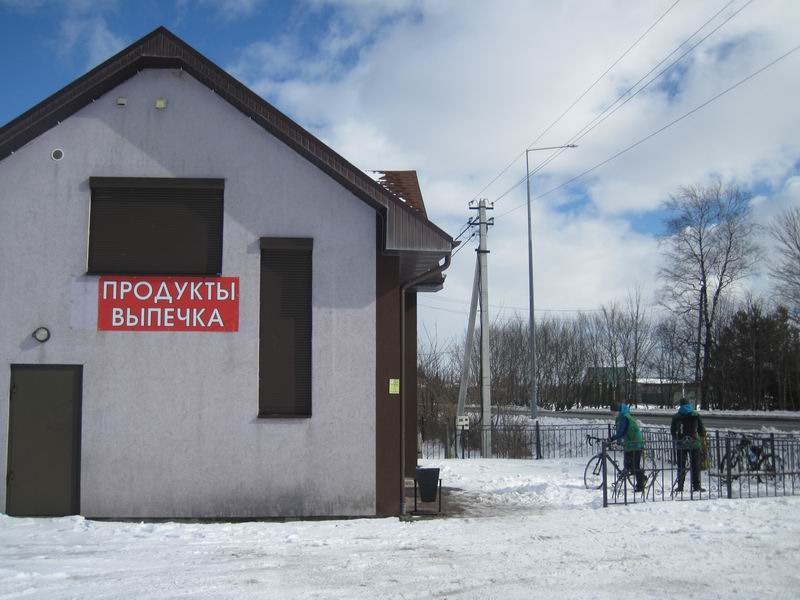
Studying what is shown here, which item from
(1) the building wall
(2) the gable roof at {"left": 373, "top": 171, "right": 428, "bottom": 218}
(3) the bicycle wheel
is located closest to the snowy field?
(1) the building wall

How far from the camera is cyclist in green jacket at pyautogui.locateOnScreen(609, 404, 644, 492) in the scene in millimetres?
13164

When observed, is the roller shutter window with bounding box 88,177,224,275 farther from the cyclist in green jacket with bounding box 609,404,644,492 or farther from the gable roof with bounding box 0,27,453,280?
the cyclist in green jacket with bounding box 609,404,644,492

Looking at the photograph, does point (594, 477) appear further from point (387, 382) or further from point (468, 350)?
point (468, 350)

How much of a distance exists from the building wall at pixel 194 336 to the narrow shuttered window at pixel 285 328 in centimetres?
15

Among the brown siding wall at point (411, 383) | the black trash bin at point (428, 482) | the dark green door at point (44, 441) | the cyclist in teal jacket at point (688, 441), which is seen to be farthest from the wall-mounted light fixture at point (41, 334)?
the cyclist in teal jacket at point (688, 441)

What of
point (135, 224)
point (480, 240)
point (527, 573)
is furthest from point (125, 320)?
point (480, 240)

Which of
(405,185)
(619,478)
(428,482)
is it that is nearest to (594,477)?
(619,478)

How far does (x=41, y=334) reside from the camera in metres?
11.0

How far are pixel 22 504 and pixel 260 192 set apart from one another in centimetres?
590

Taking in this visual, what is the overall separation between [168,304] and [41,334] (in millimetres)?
1903

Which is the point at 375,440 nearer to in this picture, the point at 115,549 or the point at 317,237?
the point at 317,237

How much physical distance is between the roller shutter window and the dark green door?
1.88 meters

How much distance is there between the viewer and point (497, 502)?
13.3 m

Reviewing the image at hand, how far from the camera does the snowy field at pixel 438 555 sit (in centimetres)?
706
